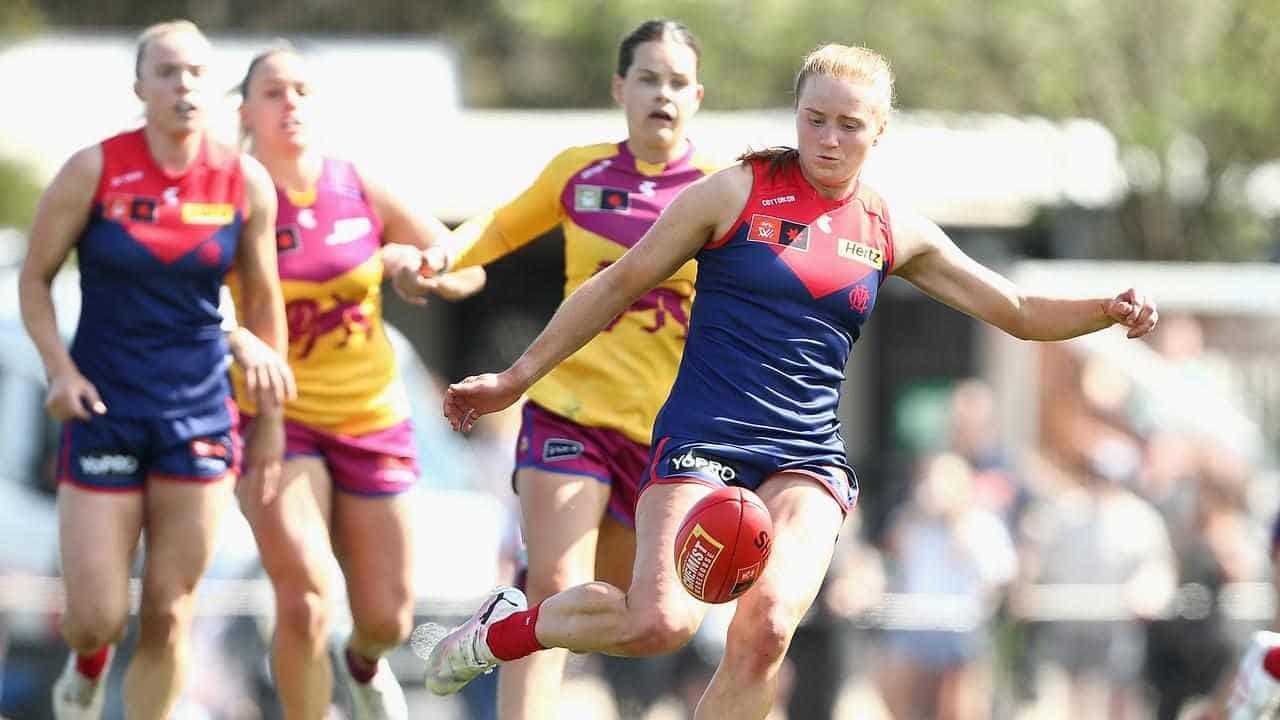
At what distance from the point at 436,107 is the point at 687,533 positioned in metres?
14.1

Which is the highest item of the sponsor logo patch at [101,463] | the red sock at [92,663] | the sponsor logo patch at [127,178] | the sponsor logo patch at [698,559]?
the sponsor logo patch at [127,178]

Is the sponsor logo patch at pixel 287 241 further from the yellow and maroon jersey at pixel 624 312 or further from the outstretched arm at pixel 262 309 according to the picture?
the yellow and maroon jersey at pixel 624 312

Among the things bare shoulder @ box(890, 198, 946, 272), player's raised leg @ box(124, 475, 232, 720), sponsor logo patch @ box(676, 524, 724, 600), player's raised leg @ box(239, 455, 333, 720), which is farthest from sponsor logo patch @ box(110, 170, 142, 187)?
bare shoulder @ box(890, 198, 946, 272)

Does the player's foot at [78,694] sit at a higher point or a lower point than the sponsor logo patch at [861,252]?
lower

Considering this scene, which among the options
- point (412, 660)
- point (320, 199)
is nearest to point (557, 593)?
point (320, 199)

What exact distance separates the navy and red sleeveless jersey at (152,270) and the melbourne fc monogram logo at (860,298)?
2283 millimetres

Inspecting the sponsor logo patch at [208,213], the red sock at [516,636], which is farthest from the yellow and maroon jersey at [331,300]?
the red sock at [516,636]

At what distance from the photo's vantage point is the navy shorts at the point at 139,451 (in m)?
7.39

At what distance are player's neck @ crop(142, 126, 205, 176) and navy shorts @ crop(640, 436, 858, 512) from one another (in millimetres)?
2077

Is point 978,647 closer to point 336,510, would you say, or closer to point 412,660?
point 412,660

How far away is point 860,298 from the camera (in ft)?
21.4

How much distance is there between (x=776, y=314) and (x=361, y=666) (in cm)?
263

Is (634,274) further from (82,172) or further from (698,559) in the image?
(82,172)

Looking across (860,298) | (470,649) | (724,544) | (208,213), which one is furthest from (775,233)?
(208,213)
